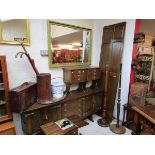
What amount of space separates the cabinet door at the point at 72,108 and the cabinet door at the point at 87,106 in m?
0.11

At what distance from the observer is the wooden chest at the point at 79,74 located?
2.60 meters

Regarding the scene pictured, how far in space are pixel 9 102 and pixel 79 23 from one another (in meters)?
2.15

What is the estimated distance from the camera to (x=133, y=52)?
103 inches

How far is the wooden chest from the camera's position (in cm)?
260

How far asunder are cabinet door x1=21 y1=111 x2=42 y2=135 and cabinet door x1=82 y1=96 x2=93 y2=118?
1.00 m

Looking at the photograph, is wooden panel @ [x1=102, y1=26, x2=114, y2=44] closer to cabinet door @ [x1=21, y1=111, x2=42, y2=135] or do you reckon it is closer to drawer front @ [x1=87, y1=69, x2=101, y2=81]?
drawer front @ [x1=87, y1=69, x2=101, y2=81]

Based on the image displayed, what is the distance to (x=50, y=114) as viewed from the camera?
2.27 m

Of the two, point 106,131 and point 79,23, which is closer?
point 106,131

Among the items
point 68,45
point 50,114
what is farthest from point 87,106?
point 68,45

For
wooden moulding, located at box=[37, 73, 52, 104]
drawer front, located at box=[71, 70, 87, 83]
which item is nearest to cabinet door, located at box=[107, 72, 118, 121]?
drawer front, located at box=[71, 70, 87, 83]

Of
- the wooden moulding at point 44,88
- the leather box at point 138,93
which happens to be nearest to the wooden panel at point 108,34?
the leather box at point 138,93
